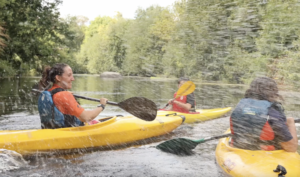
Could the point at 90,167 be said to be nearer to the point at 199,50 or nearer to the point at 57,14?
the point at 57,14

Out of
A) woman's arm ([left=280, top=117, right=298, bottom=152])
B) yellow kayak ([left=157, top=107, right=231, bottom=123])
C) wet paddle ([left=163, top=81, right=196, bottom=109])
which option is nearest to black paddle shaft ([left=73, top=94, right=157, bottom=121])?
yellow kayak ([left=157, top=107, right=231, bottom=123])

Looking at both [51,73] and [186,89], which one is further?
[186,89]

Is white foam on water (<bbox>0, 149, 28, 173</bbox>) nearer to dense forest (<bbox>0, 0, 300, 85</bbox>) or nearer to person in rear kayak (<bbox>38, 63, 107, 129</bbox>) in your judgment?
person in rear kayak (<bbox>38, 63, 107, 129</bbox>)

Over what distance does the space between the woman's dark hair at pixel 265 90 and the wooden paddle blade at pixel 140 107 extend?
1.80 meters

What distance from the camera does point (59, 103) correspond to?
12.0 feet

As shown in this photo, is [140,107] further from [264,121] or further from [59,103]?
[264,121]

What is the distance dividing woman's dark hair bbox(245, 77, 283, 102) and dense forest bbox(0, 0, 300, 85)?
10938mm

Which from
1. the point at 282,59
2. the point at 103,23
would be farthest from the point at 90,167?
the point at 103,23

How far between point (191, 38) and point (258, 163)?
22051 mm

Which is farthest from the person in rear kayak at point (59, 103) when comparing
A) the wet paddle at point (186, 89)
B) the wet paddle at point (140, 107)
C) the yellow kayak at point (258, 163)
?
the wet paddle at point (186, 89)

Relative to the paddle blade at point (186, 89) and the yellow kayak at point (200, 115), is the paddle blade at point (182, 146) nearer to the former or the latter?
the yellow kayak at point (200, 115)

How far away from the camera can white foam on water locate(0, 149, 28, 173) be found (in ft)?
10.7

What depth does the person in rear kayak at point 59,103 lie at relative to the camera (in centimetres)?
365

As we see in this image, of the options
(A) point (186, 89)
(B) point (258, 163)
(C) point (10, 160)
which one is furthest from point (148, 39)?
(B) point (258, 163)
